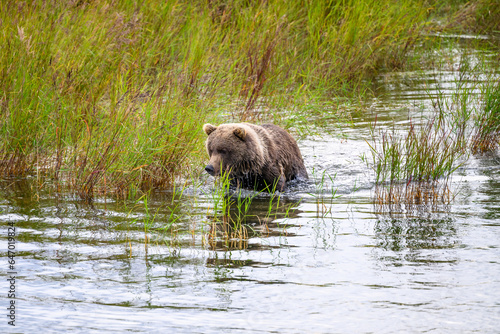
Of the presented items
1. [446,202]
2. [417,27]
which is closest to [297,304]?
[446,202]

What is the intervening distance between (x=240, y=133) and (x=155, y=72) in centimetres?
326

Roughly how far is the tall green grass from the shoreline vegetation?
24 millimetres

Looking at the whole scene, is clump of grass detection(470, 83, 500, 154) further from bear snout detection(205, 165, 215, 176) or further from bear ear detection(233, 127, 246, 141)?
bear snout detection(205, 165, 215, 176)

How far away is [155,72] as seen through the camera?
31.6 ft

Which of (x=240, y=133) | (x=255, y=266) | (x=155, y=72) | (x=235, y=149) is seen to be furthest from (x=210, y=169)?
(x=155, y=72)

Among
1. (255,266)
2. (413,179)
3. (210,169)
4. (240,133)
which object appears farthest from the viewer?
(240,133)

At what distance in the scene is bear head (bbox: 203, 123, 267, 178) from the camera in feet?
22.6

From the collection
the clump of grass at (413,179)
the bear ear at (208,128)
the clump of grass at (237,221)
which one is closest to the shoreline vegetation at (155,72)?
the bear ear at (208,128)

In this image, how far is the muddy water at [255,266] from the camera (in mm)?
3438

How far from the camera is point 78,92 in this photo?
7.34m

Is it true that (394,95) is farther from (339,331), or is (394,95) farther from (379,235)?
(339,331)

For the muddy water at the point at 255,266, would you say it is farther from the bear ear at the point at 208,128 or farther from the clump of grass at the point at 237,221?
the bear ear at the point at 208,128

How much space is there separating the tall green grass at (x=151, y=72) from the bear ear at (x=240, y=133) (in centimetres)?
49

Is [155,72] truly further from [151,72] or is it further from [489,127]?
[489,127]
